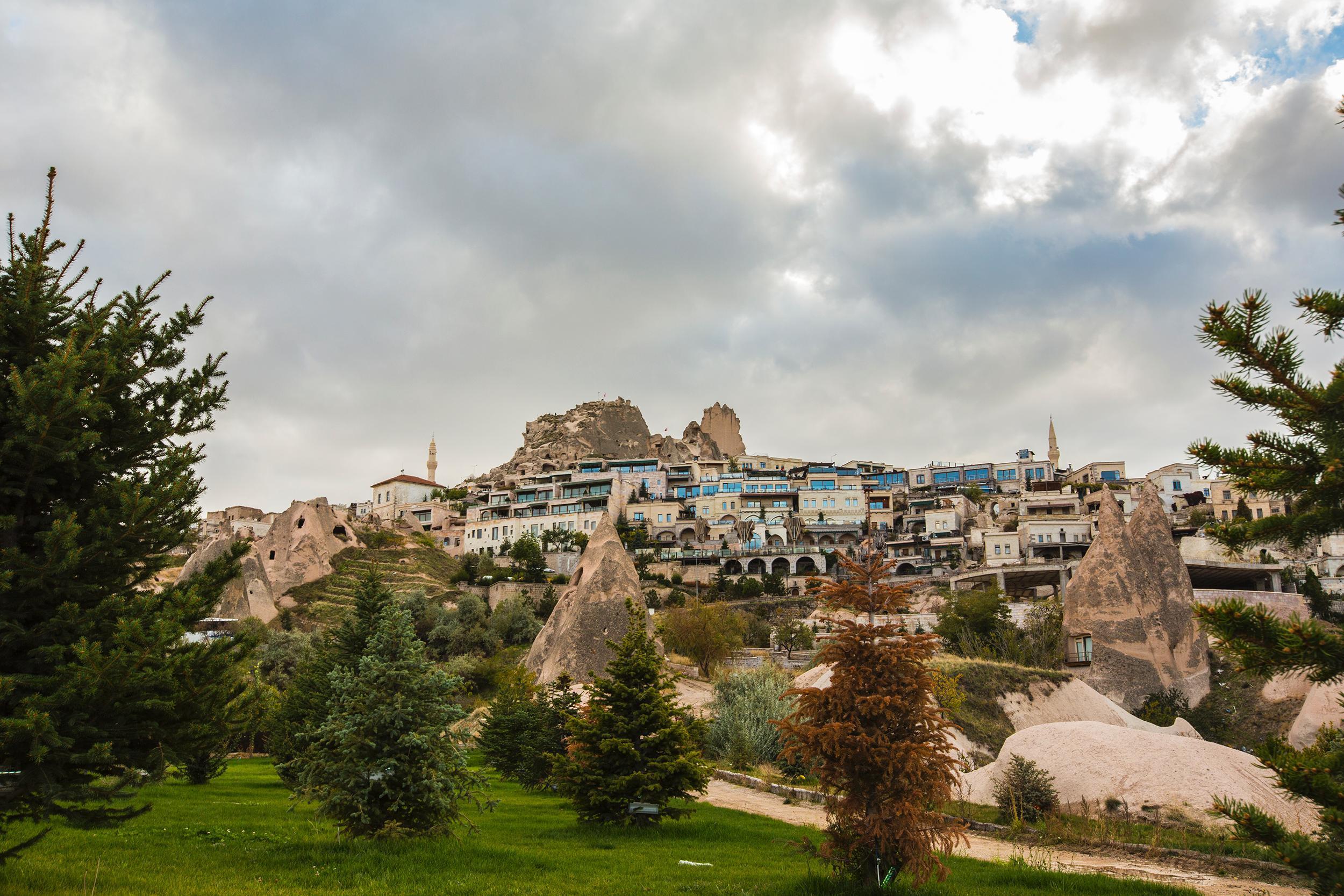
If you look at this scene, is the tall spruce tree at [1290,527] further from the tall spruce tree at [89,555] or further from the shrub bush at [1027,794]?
the shrub bush at [1027,794]

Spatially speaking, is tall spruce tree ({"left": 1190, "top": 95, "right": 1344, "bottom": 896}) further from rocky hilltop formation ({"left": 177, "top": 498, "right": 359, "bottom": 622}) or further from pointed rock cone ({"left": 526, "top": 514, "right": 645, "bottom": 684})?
rocky hilltop formation ({"left": 177, "top": 498, "right": 359, "bottom": 622})

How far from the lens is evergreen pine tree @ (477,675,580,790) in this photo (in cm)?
2262

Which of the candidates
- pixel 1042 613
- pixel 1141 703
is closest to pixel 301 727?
pixel 1141 703

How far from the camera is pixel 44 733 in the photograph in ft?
25.2

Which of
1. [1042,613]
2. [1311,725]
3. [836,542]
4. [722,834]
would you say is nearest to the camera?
[722,834]

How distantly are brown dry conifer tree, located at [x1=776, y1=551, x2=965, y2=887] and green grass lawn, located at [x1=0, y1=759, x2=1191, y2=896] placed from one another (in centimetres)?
63

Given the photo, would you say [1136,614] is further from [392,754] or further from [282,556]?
[282,556]

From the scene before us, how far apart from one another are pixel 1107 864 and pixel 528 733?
14790 millimetres

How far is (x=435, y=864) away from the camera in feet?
38.1

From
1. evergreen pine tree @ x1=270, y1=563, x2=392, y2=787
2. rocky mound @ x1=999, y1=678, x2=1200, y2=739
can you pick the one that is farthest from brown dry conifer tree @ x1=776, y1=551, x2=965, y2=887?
rocky mound @ x1=999, y1=678, x2=1200, y2=739

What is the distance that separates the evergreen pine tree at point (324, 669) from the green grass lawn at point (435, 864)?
2973 millimetres

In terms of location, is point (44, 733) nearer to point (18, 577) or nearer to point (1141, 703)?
point (18, 577)

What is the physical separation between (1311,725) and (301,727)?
3056 cm

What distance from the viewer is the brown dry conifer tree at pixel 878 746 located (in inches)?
407
